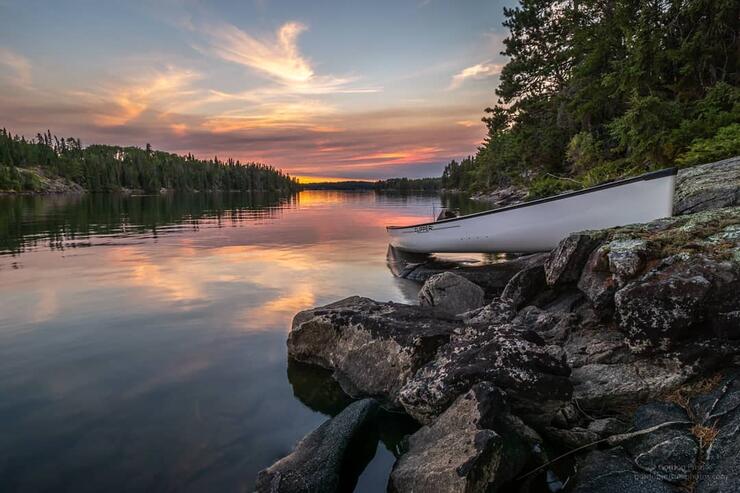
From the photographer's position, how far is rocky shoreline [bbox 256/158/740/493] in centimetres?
382

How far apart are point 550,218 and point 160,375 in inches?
418

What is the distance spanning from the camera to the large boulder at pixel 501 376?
473 cm

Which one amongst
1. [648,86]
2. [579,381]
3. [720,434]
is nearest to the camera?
[720,434]

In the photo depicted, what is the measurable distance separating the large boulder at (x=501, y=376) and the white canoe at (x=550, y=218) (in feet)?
20.8

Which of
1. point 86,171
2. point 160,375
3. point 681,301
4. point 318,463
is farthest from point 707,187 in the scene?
point 86,171

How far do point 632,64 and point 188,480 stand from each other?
18.1 meters

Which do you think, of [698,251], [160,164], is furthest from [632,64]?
[160,164]

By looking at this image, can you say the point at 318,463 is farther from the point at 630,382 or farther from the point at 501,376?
the point at 630,382

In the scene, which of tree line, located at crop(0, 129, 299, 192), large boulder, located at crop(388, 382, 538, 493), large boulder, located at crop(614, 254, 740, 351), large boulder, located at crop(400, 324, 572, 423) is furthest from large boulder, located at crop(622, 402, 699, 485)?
tree line, located at crop(0, 129, 299, 192)

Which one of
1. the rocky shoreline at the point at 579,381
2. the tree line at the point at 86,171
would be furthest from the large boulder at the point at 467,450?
the tree line at the point at 86,171

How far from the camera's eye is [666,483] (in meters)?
3.57

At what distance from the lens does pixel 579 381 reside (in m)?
5.32

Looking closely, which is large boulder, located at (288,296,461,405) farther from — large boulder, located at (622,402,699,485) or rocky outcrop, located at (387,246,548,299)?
rocky outcrop, located at (387,246,548,299)

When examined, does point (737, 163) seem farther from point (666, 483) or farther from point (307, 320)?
point (307, 320)
